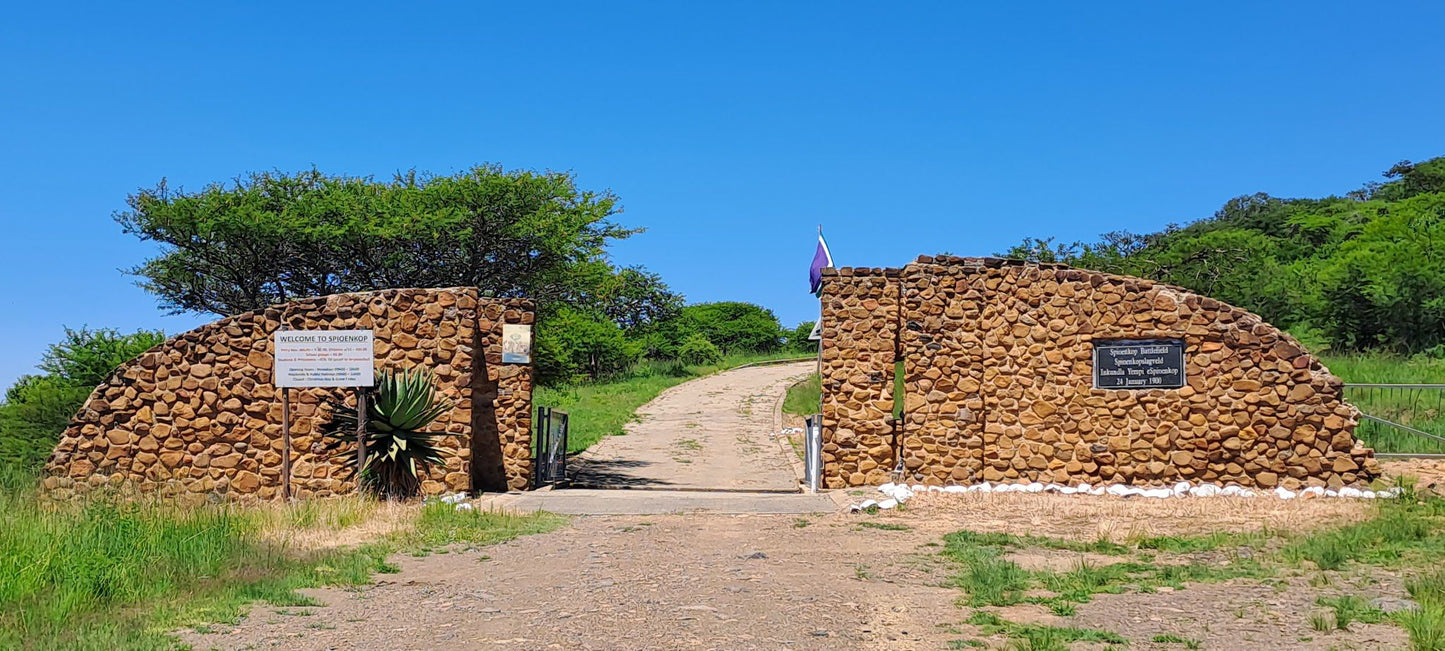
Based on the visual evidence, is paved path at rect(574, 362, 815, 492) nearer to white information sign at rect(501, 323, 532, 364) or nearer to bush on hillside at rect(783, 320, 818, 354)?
white information sign at rect(501, 323, 532, 364)

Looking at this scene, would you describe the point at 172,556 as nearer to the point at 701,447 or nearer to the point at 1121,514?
the point at 1121,514

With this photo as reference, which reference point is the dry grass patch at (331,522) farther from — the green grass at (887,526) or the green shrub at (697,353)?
the green shrub at (697,353)

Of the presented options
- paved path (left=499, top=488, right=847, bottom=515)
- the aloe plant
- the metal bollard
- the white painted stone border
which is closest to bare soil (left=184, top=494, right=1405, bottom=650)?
paved path (left=499, top=488, right=847, bottom=515)

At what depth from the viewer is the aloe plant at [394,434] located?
14.7m

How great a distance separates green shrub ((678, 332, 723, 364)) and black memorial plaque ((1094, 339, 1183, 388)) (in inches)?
1543

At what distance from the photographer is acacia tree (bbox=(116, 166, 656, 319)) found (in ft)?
72.4

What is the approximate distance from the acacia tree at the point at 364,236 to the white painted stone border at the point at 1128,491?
9.92 meters

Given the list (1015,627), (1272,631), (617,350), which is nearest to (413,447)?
(1015,627)

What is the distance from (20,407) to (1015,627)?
16079mm

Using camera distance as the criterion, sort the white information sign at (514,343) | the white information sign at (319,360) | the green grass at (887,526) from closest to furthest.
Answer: the green grass at (887,526) < the white information sign at (319,360) < the white information sign at (514,343)

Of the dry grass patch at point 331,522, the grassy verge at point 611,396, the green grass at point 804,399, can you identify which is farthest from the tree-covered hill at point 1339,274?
the dry grass patch at point 331,522

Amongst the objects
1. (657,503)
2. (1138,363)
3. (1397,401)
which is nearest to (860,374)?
(657,503)

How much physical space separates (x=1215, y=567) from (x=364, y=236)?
56.2ft

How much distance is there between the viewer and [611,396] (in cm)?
3741
